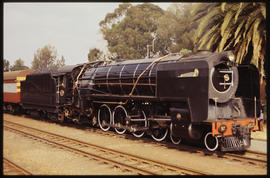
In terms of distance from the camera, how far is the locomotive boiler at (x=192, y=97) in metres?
A: 7.87

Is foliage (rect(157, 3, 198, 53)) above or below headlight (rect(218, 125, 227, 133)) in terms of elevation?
above

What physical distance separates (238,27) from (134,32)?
27.3 meters

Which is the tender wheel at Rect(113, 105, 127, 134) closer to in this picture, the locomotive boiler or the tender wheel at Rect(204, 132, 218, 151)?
the locomotive boiler

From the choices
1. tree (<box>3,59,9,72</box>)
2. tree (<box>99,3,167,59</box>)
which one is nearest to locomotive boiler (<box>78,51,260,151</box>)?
tree (<box>99,3,167,59</box>)

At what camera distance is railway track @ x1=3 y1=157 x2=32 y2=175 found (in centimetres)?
691

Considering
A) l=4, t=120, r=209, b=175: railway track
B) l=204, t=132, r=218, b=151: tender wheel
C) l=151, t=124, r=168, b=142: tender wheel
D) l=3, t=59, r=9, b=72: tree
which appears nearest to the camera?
l=4, t=120, r=209, b=175: railway track

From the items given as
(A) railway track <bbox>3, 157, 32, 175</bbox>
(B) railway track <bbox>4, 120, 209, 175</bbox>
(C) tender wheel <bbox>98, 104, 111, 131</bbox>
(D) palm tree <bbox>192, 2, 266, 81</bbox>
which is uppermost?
(D) palm tree <bbox>192, 2, 266, 81</bbox>

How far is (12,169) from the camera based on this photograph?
23.9 feet

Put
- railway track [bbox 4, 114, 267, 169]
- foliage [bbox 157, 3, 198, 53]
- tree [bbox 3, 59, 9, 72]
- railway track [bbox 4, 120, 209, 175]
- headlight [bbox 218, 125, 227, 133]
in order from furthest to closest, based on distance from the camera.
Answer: tree [bbox 3, 59, 9, 72] < foliage [bbox 157, 3, 198, 53] < headlight [bbox 218, 125, 227, 133] < railway track [bbox 4, 114, 267, 169] < railway track [bbox 4, 120, 209, 175]

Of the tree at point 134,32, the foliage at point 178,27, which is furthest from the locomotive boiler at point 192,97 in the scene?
the tree at point 134,32

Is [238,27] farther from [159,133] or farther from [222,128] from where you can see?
[222,128]

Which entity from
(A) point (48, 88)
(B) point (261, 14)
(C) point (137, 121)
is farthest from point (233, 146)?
(A) point (48, 88)

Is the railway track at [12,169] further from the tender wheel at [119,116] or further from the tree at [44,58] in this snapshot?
the tree at [44,58]

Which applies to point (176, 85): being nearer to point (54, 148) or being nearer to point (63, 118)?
point (54, 148)
